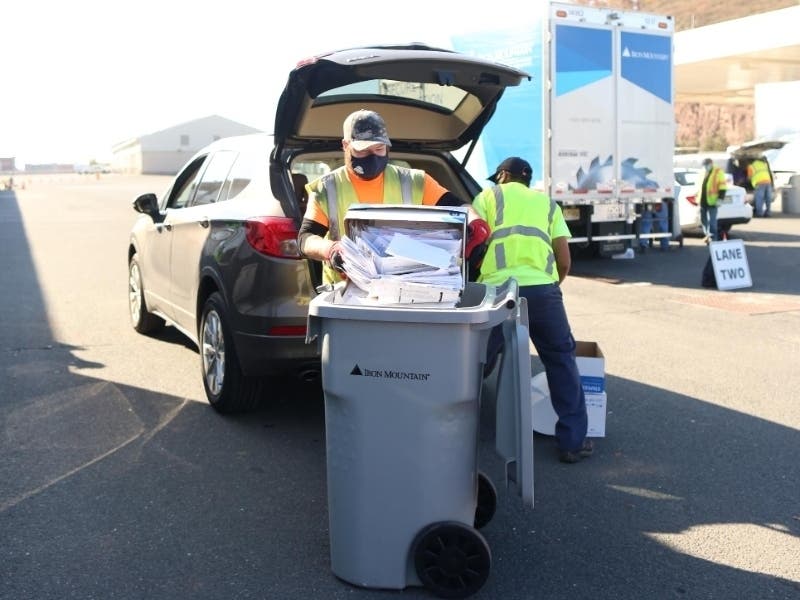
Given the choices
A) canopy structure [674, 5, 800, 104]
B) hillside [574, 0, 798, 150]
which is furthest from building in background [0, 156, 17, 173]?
canopy structure [674, 5, 800, 104]

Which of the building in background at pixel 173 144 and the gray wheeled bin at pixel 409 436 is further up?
the building in background at pixel 173 144

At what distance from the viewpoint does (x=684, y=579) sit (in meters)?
3.68

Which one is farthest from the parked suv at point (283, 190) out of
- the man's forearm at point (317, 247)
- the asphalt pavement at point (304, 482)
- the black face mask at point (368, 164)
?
the man's forearm at point (317, 247)

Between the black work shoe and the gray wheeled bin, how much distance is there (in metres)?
1.47

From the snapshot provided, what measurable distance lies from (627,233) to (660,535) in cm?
958

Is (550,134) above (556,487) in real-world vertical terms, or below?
above

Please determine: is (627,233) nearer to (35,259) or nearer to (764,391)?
(764,391)

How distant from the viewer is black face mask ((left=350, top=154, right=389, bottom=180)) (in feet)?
13.7

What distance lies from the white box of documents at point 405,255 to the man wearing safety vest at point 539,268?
1.04m

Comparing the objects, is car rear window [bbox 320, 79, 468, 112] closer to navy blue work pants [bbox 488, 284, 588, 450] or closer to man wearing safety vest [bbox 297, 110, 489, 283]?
man wearing safety vest [bbox 297, 110, 489, 283]

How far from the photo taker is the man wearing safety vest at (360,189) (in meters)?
4.11

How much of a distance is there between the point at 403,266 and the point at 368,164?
0.78 meters

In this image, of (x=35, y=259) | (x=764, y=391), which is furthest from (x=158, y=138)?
(x=764, y=391)

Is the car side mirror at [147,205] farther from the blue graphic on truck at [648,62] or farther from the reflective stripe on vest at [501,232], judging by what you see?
the blue graphic on truck at [648,62]
